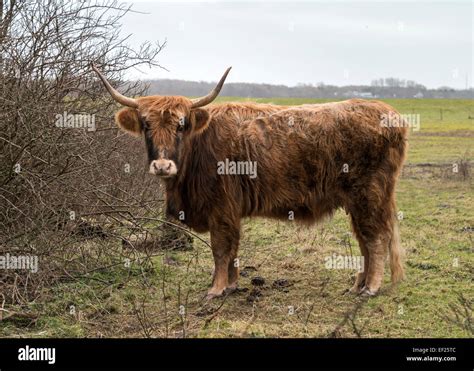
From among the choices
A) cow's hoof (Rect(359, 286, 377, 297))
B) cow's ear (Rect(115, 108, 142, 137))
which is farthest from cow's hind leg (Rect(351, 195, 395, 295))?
cow's ear (Rect(115, 108, 142, 137))

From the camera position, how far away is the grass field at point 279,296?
5.15 meters

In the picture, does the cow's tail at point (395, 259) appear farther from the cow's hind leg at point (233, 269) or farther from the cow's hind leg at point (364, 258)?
the cow's hind leg at point (233, 269)

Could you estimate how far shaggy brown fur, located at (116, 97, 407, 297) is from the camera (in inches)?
247

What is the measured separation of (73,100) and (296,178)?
2.34 m

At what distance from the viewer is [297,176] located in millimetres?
6359

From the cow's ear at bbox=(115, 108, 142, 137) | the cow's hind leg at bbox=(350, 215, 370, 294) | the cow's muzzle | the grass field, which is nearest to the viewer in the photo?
the grass field

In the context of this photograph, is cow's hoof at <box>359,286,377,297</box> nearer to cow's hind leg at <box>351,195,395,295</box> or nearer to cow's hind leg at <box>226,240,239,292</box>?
cow's hind leg at <box>351,195,395,295</box>

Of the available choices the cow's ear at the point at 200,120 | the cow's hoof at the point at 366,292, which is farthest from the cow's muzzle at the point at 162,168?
the cow's hoof at the point at 366,292

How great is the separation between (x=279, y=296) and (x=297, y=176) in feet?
3.76

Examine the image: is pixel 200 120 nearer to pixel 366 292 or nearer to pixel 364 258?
pixel 364 258

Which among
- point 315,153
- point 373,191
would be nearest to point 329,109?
point 315,153

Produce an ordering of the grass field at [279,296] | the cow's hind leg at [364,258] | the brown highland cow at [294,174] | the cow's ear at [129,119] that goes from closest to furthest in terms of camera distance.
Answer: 1. the grass field at [279,296]
2. the cow's ear at [129,119]
3. the brown highland cow at [294,174]
4. the cow's hind leg at [364,258]

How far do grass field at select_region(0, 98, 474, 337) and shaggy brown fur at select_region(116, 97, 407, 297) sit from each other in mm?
367
